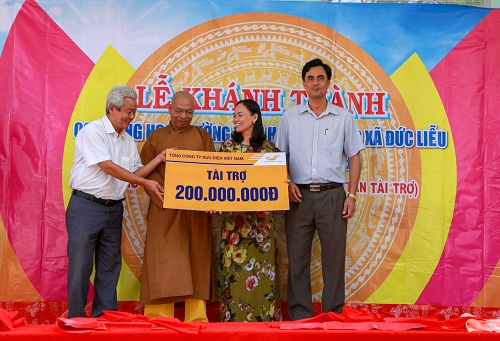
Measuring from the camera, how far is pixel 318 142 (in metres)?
4.12

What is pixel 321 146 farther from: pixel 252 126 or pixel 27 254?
pixel 27 254

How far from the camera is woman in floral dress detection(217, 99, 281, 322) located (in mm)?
3982

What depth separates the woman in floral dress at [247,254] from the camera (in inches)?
157

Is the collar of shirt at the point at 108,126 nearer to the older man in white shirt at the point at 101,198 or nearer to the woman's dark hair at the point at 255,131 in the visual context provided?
the older man in white shirt at the point at 101,198

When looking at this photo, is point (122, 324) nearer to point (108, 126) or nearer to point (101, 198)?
point (101, 198)

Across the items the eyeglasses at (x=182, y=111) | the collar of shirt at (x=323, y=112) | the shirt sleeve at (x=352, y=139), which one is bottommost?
the shirt sleeve at (x=352, y=139)

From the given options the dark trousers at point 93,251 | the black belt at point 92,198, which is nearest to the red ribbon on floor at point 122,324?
the dark trousers at point 93,251

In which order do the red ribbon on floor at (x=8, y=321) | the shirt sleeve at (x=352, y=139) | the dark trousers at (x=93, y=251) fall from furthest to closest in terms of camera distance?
the shirt sleeve at (x=352, y=139) → the dark trousers at (x=93, y=251) → the red ribbon on floor at (x=8, y=321)

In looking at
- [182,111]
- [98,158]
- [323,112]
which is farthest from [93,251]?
[323,112]

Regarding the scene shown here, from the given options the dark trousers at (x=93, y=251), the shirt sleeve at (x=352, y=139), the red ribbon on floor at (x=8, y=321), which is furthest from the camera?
the shirt sleeve at (x=352, y=139)

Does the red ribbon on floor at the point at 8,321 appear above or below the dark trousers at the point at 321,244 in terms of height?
below

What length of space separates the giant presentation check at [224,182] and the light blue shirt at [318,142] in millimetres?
223

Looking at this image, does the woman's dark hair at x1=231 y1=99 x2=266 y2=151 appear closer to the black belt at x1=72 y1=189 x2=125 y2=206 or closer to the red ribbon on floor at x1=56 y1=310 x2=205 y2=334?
the black belt at x1=72 y1=189 x2=125 y2=206

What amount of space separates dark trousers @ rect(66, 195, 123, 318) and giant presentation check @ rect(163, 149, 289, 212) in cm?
43
